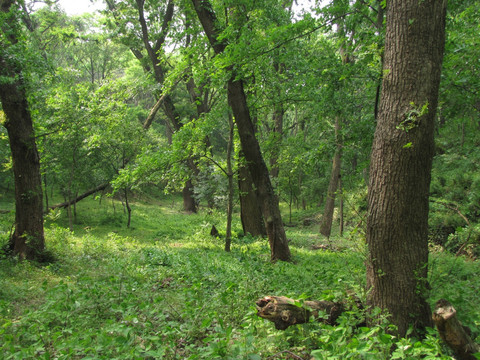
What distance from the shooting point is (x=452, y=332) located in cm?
283

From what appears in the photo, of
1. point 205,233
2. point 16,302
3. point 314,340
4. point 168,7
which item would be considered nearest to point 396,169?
point 314,340

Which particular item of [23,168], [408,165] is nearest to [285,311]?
[408,165]

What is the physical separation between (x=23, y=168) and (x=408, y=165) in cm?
829

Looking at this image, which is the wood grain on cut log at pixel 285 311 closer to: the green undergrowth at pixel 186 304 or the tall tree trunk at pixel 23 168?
the green undergrowth at pixel 186 304

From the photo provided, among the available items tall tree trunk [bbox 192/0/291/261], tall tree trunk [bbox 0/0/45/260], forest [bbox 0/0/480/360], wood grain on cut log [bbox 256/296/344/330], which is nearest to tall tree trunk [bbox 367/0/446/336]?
forest [bbox 0/0/480/360]

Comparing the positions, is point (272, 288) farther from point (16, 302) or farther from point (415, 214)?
point (16, 302)

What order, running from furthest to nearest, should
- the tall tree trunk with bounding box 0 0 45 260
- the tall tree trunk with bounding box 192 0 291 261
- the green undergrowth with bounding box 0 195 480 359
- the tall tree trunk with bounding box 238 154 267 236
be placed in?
the tall tree trunk with bounding box 238 154 267 236 → the tall tree trunk with bounding box 192 0 291 261 → the tall tree trunk with bounding box 0 0 45 260 → the green undergrowth with bounding box 0 195 480 359

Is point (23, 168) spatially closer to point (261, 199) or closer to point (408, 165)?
point (261, 199)

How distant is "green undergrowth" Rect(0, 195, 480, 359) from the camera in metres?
3.02

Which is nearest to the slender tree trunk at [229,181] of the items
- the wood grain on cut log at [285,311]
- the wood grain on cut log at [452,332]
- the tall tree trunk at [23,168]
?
the tall tree trunk at [23,168]

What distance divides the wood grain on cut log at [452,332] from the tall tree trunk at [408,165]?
52 cm

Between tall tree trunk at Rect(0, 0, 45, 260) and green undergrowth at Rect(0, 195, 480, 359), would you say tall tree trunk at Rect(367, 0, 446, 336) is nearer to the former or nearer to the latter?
green undergrowth at Rect(0, 195, 480, 359)

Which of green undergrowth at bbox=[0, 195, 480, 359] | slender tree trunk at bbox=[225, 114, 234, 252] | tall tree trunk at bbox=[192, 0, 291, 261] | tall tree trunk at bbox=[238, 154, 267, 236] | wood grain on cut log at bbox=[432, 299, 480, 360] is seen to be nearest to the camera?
wood grain on cut log at bbox=[432, 299, 480, 360]

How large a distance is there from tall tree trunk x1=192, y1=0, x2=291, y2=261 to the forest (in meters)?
0.05
